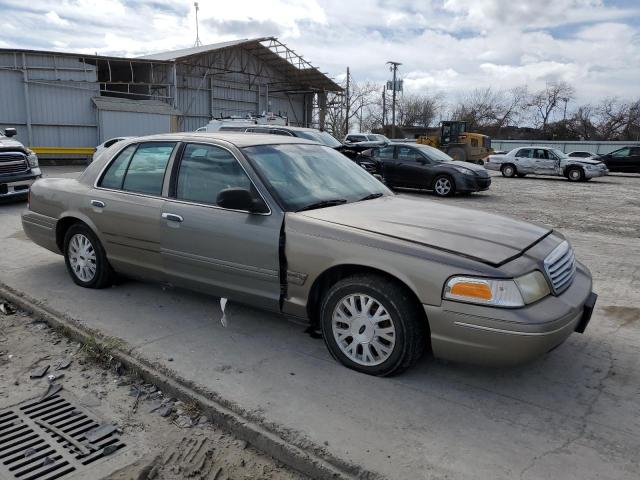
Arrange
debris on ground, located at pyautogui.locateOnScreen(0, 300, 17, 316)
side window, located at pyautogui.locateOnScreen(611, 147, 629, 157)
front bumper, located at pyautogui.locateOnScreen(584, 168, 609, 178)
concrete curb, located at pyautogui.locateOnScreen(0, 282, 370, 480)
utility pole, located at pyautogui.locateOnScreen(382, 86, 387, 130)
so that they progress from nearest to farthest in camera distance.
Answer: concrete curb, located at pyautogui.locateOnScreen(0, 282, 370, 480) < debris on ground, located at pyautogui.locateOnScreen(0, 300, 17, 316) < front bumper, located at pyautogui.locateOnScreen(584, 168, 609, 178) < side window, located at pyautogui.locateOnScreen(611, 147, 629, 157) < utility pole, located at pyautogui.locateOnScreen(382, 86, 387, 130)

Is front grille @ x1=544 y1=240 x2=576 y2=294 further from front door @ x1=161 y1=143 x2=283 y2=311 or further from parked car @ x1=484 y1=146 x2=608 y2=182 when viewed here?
parked car @ x1=484 y1=146 x2=608 y2=182

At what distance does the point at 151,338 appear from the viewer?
4066 millimetres

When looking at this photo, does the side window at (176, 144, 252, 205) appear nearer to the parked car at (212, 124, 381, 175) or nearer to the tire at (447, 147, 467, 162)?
the parked car at (212, 124, 381, 175)

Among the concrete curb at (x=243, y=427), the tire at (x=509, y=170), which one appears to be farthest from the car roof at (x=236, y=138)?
the tire at (x=509, y=170)

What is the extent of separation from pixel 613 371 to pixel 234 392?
259 cm

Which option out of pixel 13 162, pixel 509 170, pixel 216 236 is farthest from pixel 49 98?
pixel 216 236

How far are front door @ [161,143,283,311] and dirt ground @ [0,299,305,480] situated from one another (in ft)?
3.05

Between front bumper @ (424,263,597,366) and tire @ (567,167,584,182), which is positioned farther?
tire @ (567,167,584,182)

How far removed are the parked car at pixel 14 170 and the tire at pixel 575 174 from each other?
65.5ft

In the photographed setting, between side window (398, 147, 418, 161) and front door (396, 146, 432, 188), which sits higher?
side window (398, 147, 418, 161)

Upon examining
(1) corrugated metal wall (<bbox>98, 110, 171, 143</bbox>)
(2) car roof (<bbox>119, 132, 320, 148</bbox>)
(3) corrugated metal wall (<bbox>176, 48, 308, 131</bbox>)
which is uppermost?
(3) corrugated metal wall (<bbox>176, 48, 308, 131</bbox>)

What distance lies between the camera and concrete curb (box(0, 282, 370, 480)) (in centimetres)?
261

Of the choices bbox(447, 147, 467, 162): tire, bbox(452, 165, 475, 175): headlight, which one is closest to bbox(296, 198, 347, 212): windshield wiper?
bbox(452, 165, 475, 175): headlight

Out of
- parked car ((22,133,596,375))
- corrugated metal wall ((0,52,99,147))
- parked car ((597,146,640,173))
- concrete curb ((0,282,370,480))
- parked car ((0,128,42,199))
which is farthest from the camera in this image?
parked car ((597,146,640,173))
